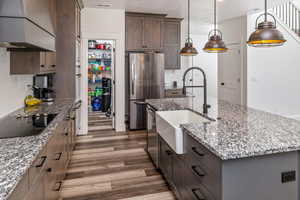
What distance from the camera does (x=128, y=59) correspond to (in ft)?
16.3

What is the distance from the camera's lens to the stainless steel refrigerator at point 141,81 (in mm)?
4895

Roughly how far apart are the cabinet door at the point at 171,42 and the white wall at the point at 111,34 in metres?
1.35

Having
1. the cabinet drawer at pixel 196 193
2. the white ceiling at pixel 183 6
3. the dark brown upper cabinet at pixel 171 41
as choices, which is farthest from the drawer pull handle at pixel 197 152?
the dark brown upper cabinet at pixel 171 41

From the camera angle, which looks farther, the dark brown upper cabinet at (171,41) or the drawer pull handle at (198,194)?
the dark brown upper cabinet at (171,41)

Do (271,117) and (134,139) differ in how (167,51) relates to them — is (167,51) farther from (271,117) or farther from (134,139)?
(271,117)

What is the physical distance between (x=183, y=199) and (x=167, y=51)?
437 centimetres

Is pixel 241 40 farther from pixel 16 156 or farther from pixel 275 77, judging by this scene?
pixel 16 156

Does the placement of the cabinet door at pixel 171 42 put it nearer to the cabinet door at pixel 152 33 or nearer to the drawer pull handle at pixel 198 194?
the cabinet door at pixel 152 33

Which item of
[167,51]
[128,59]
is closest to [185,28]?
[167,51]

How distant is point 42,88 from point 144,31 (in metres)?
2.80

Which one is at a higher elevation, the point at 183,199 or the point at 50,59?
the point at 50,59

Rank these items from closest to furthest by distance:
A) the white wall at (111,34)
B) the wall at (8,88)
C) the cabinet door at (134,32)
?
the wall at (8,88) < the white wall at (111,34) < the cabinet door at (134,32)

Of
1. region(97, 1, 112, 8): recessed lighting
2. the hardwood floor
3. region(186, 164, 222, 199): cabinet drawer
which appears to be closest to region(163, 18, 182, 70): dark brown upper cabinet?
region(97, 1, 112, 8): recessed lighting

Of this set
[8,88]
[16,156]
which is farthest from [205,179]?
[8,88]
